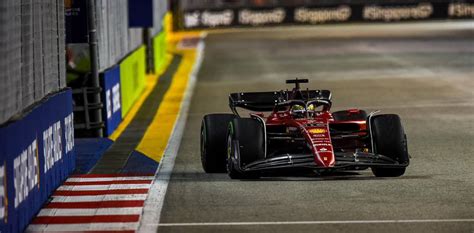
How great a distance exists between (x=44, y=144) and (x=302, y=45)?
37.1 meters

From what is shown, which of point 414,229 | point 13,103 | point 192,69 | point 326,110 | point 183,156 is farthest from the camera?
point 192,69

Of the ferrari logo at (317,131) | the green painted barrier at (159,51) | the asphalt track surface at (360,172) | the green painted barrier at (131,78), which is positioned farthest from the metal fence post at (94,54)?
the green painted barrier at (159,51)

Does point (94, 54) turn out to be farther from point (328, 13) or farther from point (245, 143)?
point (328, 13)

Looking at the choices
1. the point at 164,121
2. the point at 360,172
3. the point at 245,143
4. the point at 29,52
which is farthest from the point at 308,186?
the point at 164,121

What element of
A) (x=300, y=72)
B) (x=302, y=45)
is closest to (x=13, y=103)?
(x=300, y=72)

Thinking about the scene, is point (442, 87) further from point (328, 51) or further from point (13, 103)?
point (13, 103)

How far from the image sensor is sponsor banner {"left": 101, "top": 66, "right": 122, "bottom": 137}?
2092 centimetres

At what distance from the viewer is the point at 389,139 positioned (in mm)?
14688

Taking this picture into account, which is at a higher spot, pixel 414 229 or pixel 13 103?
pixel 13 103

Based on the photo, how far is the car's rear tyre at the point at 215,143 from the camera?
15375 millimetres

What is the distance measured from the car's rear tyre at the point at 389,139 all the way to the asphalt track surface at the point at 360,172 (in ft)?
0.90

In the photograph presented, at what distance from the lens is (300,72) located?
36.1m

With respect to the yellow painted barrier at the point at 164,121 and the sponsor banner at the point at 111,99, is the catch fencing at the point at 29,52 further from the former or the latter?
the sponsor banner at the point at 111,99

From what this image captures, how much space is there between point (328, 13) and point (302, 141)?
55183 millimetres
